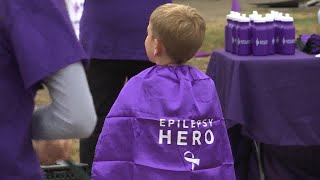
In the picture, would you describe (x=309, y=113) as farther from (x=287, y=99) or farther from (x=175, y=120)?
(x=175, y=120)

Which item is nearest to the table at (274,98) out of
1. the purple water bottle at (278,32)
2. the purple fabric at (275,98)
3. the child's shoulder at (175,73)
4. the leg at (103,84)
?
the purple fabric at (275,98)

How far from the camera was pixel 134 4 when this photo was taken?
3.96m

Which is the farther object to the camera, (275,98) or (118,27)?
(275,98)

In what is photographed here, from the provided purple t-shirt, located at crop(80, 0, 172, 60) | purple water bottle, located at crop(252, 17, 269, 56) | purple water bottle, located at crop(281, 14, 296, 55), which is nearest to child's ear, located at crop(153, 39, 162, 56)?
purple t-shirt, located at crop(80, 0, 172, 60)

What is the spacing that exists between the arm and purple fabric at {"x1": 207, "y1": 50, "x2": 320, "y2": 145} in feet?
8.11

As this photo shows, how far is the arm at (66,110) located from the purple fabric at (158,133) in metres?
0.77

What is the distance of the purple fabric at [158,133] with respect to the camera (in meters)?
2.55

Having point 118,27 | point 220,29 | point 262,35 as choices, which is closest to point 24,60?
point 118,27

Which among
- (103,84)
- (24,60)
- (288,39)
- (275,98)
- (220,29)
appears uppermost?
(24,60)

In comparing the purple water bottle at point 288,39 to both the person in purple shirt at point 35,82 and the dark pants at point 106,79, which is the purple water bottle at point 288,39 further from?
the person in purple shirt at point 35,82

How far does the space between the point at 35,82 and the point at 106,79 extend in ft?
8.19

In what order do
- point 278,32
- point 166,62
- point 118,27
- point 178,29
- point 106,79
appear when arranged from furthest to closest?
point 278,32
point 106,79
point 118,27
point 166,62
point 178,29

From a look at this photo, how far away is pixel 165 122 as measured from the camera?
2549mm

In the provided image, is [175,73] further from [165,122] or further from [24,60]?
[24,60]
